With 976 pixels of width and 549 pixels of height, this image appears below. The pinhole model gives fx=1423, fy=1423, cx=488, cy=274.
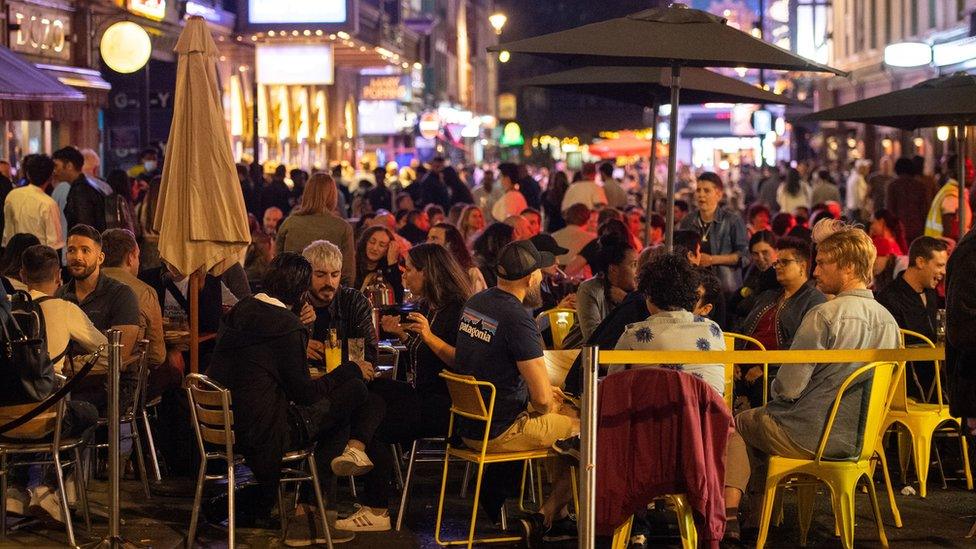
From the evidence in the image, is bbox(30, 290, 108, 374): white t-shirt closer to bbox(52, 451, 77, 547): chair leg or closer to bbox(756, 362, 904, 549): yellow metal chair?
bbox(52, 451, 77, 547): chair leg

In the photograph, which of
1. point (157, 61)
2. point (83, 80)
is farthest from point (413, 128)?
point (83, 80)

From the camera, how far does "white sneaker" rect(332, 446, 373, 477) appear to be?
27.4 ft

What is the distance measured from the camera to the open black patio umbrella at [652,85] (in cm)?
1241

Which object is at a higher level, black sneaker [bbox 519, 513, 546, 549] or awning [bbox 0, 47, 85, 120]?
awning [bbox 0, 47, 85, 120]

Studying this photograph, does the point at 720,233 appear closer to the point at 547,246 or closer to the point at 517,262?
the point at 547,246

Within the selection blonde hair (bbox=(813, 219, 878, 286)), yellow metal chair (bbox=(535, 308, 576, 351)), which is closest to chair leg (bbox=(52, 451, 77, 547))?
yellow metal chair (bbox=(535, 308, 576, 351))

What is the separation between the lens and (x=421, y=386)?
8.85 metres

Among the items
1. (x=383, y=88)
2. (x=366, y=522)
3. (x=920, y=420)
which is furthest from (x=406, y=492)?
(x=383, y=88)

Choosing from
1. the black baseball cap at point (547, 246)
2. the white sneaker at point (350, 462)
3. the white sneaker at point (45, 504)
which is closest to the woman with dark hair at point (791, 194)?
the black baseball cap at point (547, 246)

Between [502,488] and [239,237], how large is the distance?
2755 millimetres

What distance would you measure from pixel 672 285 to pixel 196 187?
12.6ft

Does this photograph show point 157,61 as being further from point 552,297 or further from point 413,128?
point 413,128

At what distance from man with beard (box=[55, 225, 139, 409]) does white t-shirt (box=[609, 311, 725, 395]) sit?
3.47 m

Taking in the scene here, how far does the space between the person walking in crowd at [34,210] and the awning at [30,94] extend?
2.22 ft
